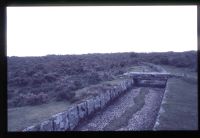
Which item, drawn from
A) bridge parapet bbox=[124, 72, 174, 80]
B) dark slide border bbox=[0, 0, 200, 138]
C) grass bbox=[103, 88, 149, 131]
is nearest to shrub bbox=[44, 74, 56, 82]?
grass bbox=[103, 88, 149, 131]

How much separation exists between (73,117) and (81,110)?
602 millimetres

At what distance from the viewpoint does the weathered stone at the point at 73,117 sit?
6058mm

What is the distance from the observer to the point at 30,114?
6.16m

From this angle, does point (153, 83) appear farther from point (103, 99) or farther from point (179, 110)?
point (179, 110)

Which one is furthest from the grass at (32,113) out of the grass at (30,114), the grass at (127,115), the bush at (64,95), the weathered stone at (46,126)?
the grass at (127,115)

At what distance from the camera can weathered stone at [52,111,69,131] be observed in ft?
17.5

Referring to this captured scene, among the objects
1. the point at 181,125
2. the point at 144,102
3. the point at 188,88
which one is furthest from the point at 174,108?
the point at 188,88

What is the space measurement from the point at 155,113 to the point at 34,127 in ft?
10.0

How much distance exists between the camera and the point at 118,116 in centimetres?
714

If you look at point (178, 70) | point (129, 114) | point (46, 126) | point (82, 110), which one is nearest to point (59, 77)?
point (82, 110)

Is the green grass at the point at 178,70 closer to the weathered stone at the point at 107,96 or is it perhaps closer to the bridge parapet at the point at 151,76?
the bridge parapet at the point at 151,76

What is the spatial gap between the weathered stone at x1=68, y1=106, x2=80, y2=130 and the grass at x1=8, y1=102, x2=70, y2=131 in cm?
23

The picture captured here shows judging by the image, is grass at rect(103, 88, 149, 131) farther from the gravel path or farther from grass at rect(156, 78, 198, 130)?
grass at rect(156, 78, 198, 130)

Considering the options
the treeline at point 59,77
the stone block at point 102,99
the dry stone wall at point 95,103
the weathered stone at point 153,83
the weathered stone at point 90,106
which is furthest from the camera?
the weathered stone at point 153,83
